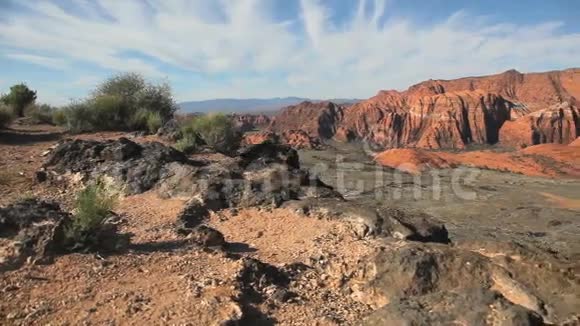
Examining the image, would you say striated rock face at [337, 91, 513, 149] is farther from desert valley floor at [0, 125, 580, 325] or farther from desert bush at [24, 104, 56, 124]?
desert valley floor at [0, 125, 580, 325]

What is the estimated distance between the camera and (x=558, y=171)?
1574 inches

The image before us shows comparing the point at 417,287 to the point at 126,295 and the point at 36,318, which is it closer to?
the point at 126,295

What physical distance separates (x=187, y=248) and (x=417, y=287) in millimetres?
2866

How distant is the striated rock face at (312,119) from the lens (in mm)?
77250

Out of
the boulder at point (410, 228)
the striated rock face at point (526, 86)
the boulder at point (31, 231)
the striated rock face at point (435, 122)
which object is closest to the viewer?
the boulder at point (31, 231)

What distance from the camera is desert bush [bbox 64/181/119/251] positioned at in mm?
5973

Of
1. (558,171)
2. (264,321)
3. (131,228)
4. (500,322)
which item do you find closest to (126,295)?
(264,321)

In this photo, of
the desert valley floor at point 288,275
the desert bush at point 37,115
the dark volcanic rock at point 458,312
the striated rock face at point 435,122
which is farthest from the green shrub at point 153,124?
the striated rock face at point 435,122

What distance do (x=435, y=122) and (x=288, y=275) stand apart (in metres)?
62.6

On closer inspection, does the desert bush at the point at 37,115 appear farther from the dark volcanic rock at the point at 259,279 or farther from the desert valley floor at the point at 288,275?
the dark volcanic rock at the point at 259,279

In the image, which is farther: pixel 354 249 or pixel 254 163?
pixel 254 163

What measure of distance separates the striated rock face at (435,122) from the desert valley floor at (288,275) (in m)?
57.6

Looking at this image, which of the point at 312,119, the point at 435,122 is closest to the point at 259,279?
the point at 435,122

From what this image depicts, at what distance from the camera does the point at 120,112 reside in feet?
56.2
